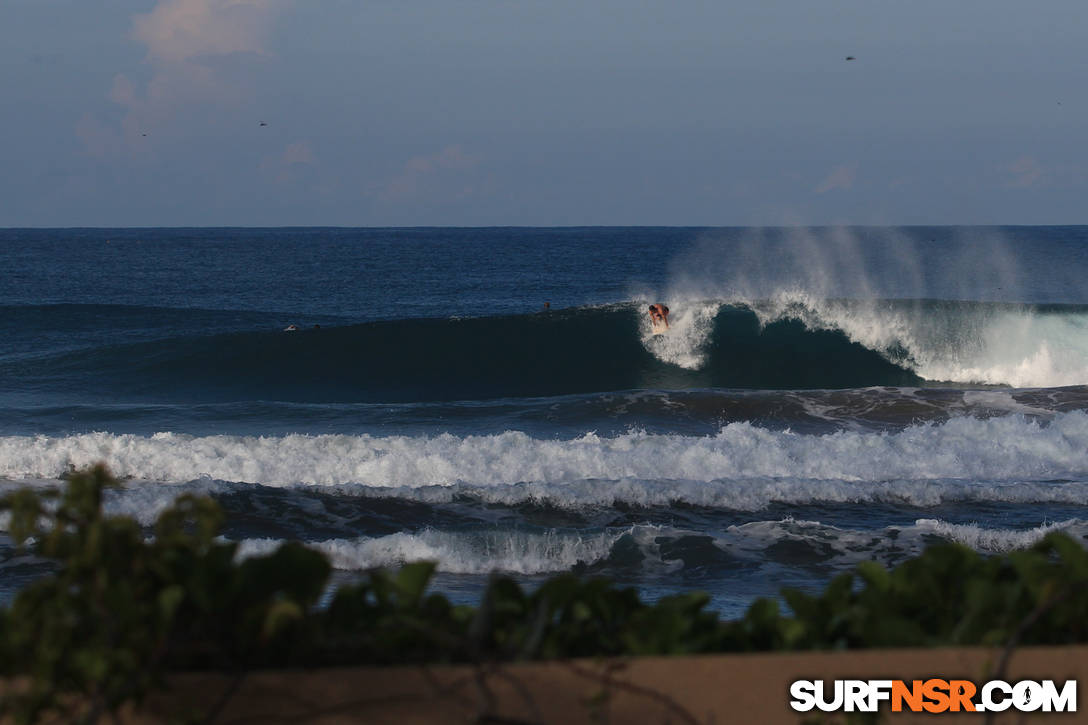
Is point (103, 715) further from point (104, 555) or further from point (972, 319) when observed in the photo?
point (972, 319)

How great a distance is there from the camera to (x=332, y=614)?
2.59 m

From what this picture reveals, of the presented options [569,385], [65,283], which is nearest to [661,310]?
[569,385]

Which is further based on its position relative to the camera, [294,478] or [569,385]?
[569,385]

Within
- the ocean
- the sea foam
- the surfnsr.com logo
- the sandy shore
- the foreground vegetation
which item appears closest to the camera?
the foreground vegetation

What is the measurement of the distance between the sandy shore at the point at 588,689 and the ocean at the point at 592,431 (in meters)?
5.13

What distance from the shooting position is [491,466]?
14.2 meters

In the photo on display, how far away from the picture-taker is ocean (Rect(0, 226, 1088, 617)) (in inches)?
399

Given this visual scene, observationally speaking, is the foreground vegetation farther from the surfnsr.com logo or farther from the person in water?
the person in water

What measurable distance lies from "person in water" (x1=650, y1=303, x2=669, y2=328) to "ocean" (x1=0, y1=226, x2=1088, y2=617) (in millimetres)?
419

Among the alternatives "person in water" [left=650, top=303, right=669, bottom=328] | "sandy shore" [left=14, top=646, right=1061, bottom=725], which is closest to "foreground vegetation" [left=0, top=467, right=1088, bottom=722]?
"sandy shore" [left=14, top=646, right=1061, bottom=725]

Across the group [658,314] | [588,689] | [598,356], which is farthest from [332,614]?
[658,314]

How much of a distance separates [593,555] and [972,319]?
21888mm

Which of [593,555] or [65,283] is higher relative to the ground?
[65,283]

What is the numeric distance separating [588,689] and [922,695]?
81cm
